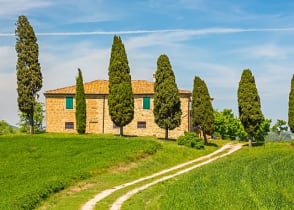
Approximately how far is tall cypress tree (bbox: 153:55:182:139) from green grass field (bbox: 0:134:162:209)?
998cm

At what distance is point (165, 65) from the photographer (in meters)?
62.4

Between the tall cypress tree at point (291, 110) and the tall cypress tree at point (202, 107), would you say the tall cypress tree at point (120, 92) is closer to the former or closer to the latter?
the tall cypress tree at point (202, 107)

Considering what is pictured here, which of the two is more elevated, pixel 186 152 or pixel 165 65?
pixel 165 65

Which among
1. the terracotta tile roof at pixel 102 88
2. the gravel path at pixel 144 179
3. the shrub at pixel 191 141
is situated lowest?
the gravel path at pixel 144 179

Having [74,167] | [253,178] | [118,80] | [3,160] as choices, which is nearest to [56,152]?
[3,160]

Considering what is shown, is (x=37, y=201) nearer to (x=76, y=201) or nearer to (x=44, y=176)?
(x=76, y=201)

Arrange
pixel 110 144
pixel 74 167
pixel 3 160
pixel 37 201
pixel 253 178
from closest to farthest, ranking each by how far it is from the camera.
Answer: pixel 37 201 → pixel 253 178 → pixel 74 167 → pixel 3 160 → pixel 110 144

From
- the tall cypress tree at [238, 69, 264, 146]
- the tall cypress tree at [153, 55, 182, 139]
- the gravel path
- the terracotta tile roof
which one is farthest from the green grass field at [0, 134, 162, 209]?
the terracotta tile roof

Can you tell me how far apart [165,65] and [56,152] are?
20450 mm

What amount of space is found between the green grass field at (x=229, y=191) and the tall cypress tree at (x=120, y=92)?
84.4ft

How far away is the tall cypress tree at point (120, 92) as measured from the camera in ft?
200

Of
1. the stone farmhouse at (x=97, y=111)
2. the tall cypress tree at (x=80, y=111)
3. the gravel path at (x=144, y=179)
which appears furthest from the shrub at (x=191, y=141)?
the stone farmhouse at (x=97, y=111)

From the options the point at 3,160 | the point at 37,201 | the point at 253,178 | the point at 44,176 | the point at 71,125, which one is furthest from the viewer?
the point at 71,125

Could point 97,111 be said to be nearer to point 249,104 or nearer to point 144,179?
point 249,104
